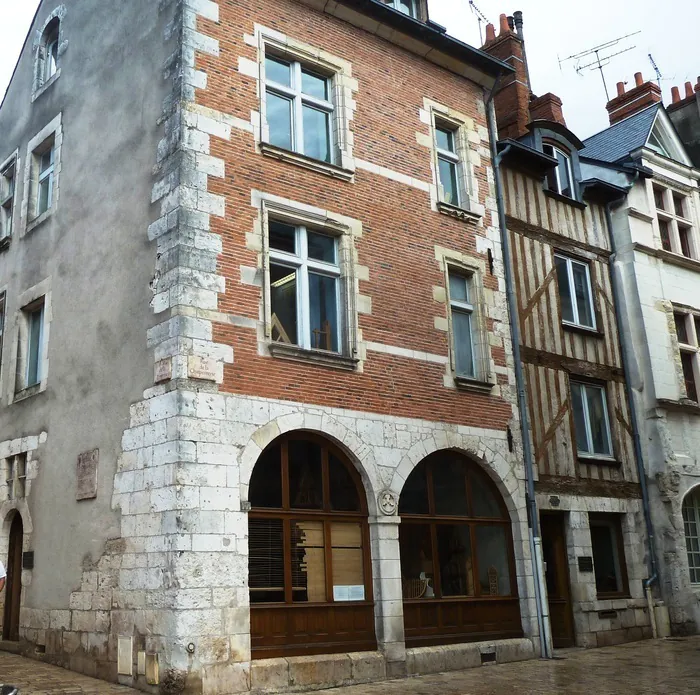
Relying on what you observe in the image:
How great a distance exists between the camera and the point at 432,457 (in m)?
11.7

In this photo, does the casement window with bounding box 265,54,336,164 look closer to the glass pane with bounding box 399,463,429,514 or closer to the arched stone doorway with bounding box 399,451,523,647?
the glass pane with bounding box 399,463,429,514

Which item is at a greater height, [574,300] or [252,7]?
[252,7]

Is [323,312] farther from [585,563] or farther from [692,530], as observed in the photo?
[692,530]

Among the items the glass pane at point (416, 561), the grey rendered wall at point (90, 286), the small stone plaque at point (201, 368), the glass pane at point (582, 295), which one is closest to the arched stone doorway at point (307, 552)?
the glass pane at point (416, 561)

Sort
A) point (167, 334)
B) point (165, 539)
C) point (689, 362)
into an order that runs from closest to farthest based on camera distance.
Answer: point (165, 539), point (167, 334), point (689, 362)

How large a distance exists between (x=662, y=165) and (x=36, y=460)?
13.2 m

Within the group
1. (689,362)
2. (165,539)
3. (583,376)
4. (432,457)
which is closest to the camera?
(165,539)

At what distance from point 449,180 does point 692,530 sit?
795 centimetres

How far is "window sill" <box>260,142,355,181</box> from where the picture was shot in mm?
10617

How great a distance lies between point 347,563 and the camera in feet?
34.0

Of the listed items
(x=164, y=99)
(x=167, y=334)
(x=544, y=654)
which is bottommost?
(x=544, y=654)

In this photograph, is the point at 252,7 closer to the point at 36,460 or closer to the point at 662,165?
the point at 36,460

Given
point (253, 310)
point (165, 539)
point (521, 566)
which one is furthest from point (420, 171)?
point (165, 539)

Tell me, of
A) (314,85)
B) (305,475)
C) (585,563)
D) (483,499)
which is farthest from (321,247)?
(585,563)
